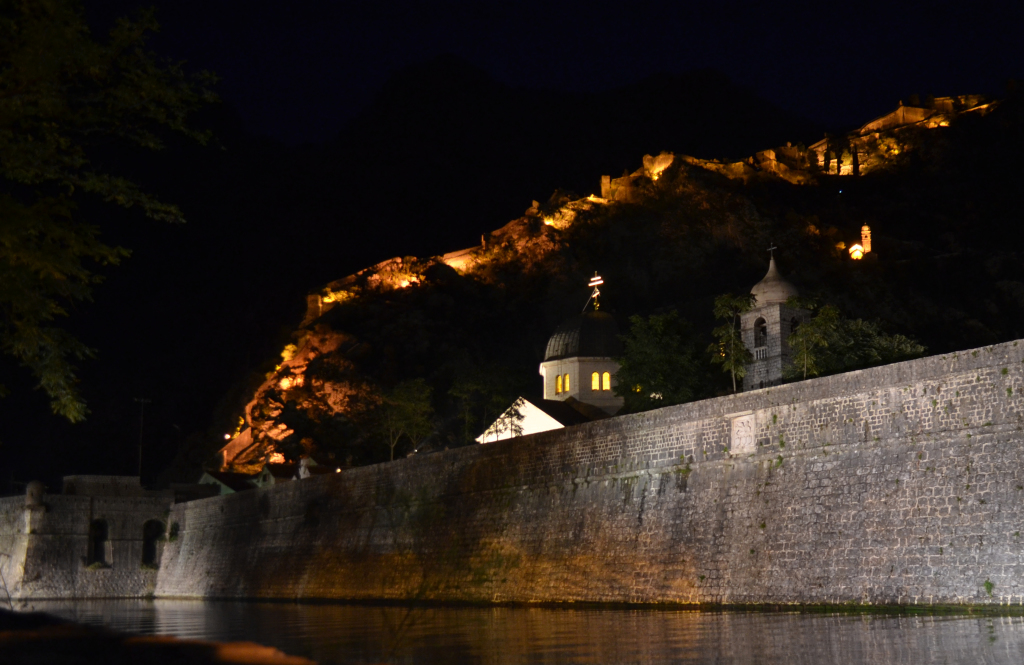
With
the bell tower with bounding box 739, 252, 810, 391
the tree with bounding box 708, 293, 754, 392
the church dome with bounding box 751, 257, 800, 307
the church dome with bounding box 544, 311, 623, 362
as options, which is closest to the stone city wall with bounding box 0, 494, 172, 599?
the church dome with bounding box 544, 311, 623, 362

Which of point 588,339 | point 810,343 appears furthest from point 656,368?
point 810,343

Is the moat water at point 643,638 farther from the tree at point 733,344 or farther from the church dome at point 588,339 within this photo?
the church dome at point 588,339

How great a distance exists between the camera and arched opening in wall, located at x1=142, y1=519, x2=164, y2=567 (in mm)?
53938

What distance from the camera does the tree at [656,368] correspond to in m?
49.7

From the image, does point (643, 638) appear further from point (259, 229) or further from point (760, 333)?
point (259, 229)

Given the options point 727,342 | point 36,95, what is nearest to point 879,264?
point 727,342

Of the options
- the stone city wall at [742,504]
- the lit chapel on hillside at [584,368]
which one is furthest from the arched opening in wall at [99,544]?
the stone city wall at [742,504]

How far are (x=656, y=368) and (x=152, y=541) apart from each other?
106ft

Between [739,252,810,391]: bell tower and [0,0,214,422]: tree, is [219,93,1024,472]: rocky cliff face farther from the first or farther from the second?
[0,0,214,422]: tree

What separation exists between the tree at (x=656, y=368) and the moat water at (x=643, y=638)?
90.0ft

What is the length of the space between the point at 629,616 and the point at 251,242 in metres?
136

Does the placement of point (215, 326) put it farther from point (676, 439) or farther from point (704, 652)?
point (704, 652)

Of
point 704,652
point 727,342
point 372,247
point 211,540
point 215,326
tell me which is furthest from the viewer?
point 372,247

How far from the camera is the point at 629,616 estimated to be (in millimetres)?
21047
